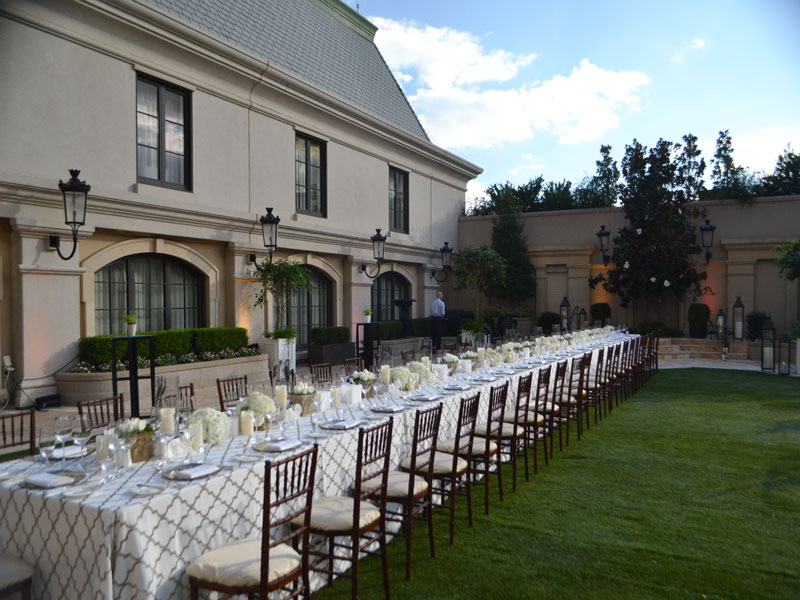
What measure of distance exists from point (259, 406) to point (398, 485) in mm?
1378

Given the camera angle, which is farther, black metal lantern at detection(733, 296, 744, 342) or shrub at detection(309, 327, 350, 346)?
black metal lantern at detection(733, 296, 744, 342)

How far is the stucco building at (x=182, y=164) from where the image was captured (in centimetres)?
1070

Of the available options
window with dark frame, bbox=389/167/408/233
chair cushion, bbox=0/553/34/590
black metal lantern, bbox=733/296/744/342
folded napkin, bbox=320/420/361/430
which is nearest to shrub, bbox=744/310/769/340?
black metal lantern, bbox=733/296/744/342

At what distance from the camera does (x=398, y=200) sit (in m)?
22.7

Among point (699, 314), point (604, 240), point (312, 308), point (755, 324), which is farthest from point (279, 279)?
point (755, 324)

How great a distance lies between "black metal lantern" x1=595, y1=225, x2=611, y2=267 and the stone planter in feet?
49.3

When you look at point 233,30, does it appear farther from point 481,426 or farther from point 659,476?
point 659,476

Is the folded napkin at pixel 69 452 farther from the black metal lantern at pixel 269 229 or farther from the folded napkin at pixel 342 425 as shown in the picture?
the black metal lantern at pixel 269 229

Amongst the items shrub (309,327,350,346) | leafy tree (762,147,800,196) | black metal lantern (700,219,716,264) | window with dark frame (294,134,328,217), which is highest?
leafy tree (762,147,800,196)

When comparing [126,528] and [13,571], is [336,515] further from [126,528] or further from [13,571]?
[13,571]

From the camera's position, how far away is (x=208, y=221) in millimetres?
14109

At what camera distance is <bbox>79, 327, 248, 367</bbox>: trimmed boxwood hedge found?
1123cm

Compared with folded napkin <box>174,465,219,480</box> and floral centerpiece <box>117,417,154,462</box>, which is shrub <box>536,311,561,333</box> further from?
folded napkin <box>174,465,219,480</box>

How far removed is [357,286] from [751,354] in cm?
1329
